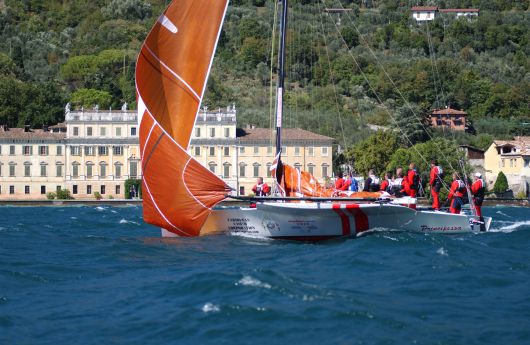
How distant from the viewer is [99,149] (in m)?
90.9

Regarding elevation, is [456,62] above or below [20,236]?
above

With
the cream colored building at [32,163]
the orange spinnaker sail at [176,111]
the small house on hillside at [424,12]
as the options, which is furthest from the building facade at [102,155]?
the small house on hillside at [424,12]

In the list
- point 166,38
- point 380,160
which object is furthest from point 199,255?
point 380,160

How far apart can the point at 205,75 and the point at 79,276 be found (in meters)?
7.26

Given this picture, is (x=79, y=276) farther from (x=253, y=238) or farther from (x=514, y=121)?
(x=514, y=121)

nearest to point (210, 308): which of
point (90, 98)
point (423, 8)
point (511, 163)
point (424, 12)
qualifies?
point (511, 163)

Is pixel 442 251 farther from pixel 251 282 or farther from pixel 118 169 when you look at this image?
pixel 118 169

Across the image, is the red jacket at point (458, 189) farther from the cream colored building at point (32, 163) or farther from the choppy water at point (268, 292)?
the cream colored building at point (32, 163)

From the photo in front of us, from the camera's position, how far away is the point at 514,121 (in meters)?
116

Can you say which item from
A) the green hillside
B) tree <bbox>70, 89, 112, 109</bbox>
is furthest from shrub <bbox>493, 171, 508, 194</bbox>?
tree <bbox>70, 89, 112, 109</bbox>

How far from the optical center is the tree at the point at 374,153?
3189 inches

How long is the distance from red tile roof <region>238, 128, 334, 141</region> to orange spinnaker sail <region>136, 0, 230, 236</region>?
57.6 metres

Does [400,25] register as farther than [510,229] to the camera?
Yes

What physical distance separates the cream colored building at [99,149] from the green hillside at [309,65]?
11.5 meters
